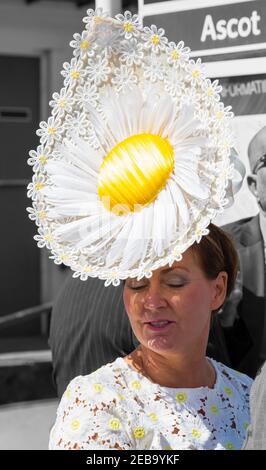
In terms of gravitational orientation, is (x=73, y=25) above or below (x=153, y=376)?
above

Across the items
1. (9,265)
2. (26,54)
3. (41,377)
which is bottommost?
(41,377)

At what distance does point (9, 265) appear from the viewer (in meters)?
7.66

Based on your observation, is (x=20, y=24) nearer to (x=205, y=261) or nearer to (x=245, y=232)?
(x=245, y=232)

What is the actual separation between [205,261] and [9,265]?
623cm

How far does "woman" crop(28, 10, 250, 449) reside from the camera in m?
1.47

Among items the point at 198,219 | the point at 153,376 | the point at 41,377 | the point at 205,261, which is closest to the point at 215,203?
the point at 198,219

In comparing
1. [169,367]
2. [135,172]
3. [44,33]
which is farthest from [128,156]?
[44,33]

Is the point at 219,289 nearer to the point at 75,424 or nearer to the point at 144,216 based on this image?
the point at 144,216

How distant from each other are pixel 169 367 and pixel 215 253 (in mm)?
220

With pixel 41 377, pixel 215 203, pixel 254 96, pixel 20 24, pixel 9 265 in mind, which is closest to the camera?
pixel 215 203

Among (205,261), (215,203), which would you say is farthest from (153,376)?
(215,203)

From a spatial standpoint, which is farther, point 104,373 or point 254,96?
point 254,96

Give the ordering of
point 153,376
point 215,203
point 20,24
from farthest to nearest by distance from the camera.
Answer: point 20,24 → point 153,376 → point 215,203

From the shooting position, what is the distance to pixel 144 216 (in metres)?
1.49
